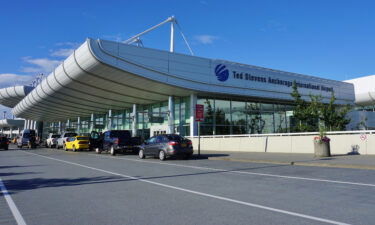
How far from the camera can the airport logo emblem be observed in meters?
36.2

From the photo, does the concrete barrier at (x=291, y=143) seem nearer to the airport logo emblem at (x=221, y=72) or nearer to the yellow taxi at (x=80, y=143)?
the airport logo emblem at (x=221, y=72)

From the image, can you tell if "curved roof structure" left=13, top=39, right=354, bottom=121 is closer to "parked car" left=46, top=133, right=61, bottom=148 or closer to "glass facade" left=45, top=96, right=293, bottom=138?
"glass facade" left=45, top=96, right=293, bottom=138

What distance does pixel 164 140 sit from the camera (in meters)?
19.1

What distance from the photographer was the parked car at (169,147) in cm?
1839

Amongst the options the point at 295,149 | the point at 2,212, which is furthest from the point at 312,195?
the point at 295,149

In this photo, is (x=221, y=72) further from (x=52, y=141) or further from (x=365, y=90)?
(x=365, y=90)

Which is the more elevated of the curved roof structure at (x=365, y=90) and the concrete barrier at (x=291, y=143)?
the curved roof structure at (x=365, y=90)

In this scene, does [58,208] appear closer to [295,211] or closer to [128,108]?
[295,211]

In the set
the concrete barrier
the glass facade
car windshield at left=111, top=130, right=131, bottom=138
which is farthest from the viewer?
the glass facade

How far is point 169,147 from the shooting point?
18438 millimetres

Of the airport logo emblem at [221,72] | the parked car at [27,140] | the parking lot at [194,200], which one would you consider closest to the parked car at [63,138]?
the parked car at [27,140]

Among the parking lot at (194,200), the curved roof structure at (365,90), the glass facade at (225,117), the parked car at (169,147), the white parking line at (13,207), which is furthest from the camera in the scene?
the curved roof structure at (365,90)

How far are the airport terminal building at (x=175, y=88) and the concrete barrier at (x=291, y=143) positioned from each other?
7.24m

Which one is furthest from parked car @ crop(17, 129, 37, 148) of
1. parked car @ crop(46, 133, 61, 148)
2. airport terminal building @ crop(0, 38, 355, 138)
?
airport terminal building @ crop(0, 38, 355, 138)
